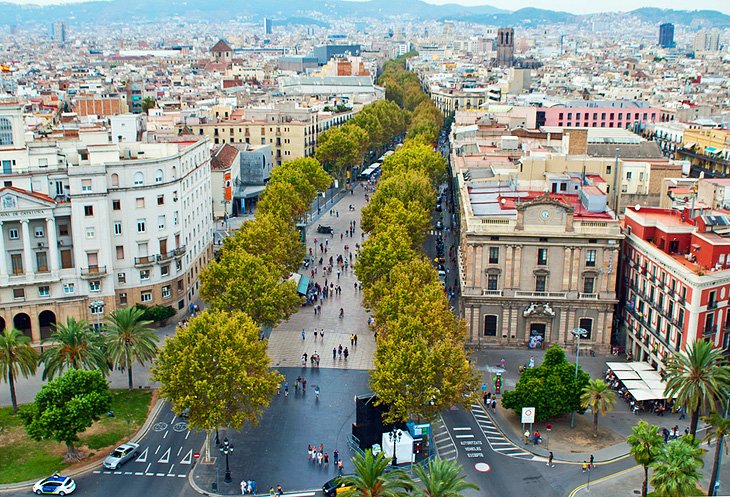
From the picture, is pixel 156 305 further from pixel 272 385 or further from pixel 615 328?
pixel 615 328

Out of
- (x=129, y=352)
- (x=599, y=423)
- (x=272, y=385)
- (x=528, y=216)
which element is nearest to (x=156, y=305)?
(x=129, y=352)

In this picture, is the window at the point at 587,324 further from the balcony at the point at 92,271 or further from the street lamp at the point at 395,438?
the balcony at the point at 92,271

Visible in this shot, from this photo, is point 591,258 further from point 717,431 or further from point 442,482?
point 442,482

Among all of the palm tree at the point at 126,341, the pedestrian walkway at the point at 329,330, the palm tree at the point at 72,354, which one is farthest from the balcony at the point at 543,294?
the palm tree at the point at 72,354

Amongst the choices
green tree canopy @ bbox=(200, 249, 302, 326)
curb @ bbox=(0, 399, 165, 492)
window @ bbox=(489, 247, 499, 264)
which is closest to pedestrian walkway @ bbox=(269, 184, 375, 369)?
green tree canopy @ bbox=(200, 249, 302, 326)

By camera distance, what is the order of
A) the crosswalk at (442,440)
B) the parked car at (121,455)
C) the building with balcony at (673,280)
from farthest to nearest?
the building with balcony at (673,280), the crosswalk at (442,440), the parked car at (121,455)

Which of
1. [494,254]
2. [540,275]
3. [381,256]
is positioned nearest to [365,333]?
[381,256]
